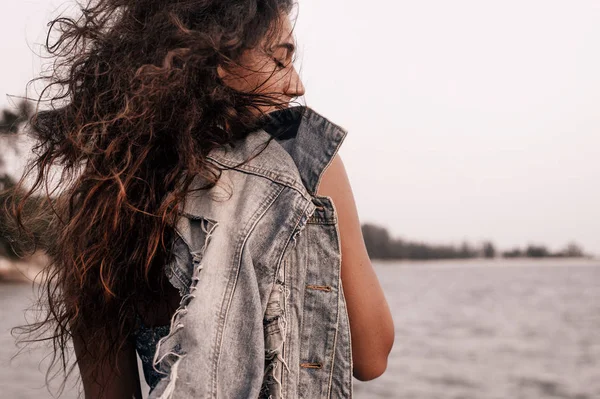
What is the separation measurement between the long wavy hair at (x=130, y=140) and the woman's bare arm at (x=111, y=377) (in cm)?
3

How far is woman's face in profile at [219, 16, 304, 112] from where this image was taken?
5.45ft

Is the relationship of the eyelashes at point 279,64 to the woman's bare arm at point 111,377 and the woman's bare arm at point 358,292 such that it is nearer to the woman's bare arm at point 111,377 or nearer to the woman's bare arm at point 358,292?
the woman's bare arm at point 358,292

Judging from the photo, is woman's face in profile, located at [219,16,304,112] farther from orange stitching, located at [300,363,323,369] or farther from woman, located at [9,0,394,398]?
orange stitching, located at [300,363,323,369]

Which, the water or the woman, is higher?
the woman

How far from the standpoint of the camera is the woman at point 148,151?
60.4 inches

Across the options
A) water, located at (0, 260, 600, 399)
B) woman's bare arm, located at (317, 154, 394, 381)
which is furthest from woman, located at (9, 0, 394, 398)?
water, located at (0, 260, 600, 399)

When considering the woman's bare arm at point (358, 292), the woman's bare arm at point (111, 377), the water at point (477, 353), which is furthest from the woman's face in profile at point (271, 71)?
the water at point (477, 353)

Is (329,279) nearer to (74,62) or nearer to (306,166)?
(306,166)

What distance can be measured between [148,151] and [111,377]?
2.33ft

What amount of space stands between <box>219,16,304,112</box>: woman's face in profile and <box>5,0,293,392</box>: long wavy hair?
1.2 inches

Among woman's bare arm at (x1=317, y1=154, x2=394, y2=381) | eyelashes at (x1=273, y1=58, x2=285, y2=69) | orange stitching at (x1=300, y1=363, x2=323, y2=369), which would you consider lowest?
orange stitching at (x1=300, y1=363, x2=323, y2=369)

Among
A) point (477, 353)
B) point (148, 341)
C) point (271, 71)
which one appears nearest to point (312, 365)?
point (148, 341)

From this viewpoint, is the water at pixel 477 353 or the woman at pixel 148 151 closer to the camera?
the woman at pixel 148 151

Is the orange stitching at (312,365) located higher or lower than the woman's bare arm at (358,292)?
lower
